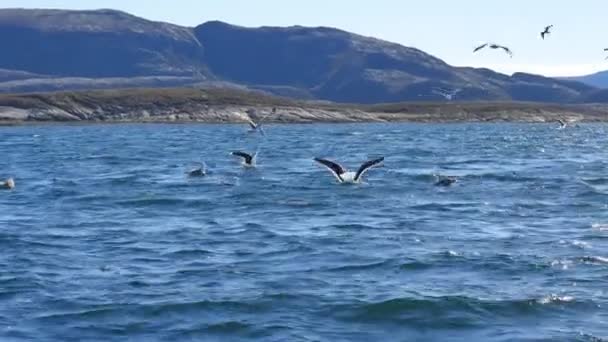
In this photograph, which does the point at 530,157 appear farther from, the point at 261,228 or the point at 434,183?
the point at 261,228

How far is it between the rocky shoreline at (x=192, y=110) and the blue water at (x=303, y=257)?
81.8 meters

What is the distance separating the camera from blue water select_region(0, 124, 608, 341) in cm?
1966

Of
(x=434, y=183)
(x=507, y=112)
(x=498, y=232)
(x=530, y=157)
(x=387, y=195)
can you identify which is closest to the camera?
(x=498, y=232)

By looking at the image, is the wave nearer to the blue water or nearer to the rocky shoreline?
the blue water

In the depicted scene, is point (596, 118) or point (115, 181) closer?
point (115, 181)

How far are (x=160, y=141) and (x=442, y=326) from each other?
239 feet

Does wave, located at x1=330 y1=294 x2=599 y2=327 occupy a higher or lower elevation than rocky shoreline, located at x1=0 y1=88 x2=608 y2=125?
lower

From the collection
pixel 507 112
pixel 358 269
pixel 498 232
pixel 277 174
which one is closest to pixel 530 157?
pixel 277 174

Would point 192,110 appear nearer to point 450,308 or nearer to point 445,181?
point 445,181

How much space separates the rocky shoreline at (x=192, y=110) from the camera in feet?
440

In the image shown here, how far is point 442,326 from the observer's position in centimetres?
1964

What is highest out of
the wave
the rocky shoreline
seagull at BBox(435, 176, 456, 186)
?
the rocky shoreline

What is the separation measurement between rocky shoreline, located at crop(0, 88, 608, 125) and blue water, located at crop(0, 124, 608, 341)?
81.8 metres

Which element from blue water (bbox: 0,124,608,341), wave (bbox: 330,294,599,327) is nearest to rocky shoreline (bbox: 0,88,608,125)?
blue water (bbox: 0,124,608,341)
